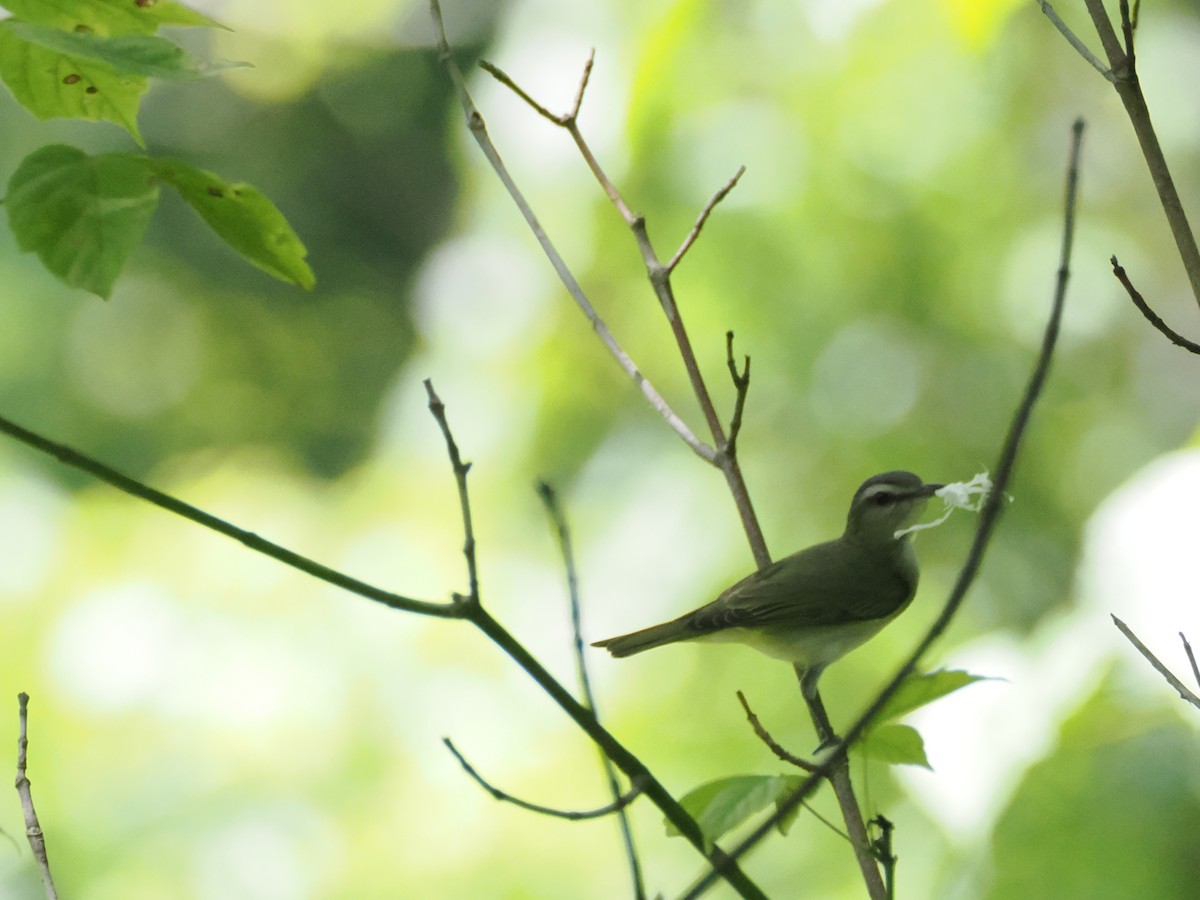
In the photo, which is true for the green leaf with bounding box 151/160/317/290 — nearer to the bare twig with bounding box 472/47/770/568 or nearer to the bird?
the bare twig with bounding box 472/47/770/568

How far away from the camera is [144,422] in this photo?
2.26m

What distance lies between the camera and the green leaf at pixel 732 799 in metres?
0.31

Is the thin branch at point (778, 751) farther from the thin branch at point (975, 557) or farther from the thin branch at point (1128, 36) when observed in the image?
the thin branch at point (1128, 36)

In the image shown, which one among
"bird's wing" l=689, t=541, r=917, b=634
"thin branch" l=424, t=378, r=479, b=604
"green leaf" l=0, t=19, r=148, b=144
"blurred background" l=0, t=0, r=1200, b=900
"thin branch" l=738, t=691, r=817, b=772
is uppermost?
"blurred background" l=0, t=0, r=1200, b=900

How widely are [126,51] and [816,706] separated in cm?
48

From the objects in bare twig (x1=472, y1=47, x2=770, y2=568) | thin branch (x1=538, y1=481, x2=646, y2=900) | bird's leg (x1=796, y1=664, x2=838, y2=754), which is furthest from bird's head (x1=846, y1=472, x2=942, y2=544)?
thin branch (x1=538, y1=481, x2=646, y2=900)

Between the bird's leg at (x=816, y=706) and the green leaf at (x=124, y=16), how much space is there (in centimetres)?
35

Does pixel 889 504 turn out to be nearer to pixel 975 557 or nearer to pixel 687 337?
pixel 687 337

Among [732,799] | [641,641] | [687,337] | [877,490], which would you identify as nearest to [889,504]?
[877,490]

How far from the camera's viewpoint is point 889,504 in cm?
93

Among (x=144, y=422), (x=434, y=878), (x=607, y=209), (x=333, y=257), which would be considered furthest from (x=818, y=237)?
(x=144, y=422)

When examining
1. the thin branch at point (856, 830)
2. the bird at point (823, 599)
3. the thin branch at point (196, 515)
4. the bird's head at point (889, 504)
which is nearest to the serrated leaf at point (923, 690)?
the thin branch at point (856, 830)

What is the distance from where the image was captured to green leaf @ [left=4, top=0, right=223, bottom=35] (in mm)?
338

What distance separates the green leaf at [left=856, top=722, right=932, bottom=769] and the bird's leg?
0.12 m
